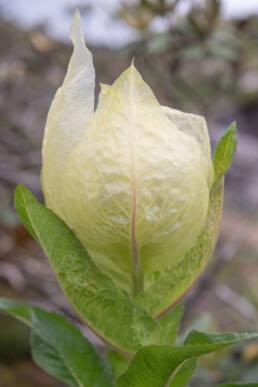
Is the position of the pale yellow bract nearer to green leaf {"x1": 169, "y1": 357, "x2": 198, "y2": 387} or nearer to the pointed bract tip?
the pointed bract tip

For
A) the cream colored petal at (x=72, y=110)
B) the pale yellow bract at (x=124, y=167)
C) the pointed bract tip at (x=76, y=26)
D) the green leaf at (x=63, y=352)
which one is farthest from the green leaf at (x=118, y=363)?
the pointed bract tip at (x=76, y=26)

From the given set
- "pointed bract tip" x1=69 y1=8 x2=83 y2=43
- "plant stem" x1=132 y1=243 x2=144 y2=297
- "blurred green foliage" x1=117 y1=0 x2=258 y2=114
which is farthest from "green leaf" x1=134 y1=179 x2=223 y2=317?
"blurred green foliage" x1=117 y1=0 x2=258 y2=114

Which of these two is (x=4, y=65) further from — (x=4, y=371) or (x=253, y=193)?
(x=253, y=193)

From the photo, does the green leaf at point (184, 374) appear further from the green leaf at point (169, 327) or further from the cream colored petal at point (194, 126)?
the cream colored petal at point (194, 126)

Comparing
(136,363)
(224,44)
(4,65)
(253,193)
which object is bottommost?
(253,193)

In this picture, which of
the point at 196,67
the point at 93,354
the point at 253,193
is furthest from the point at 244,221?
the point at 93,354

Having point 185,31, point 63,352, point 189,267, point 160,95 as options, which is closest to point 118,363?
point 63,352

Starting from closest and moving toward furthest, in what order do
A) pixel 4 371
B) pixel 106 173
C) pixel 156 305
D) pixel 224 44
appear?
pixel 106 173 → pixel 156 305 → pixel 224 44 → pixel 4 371
